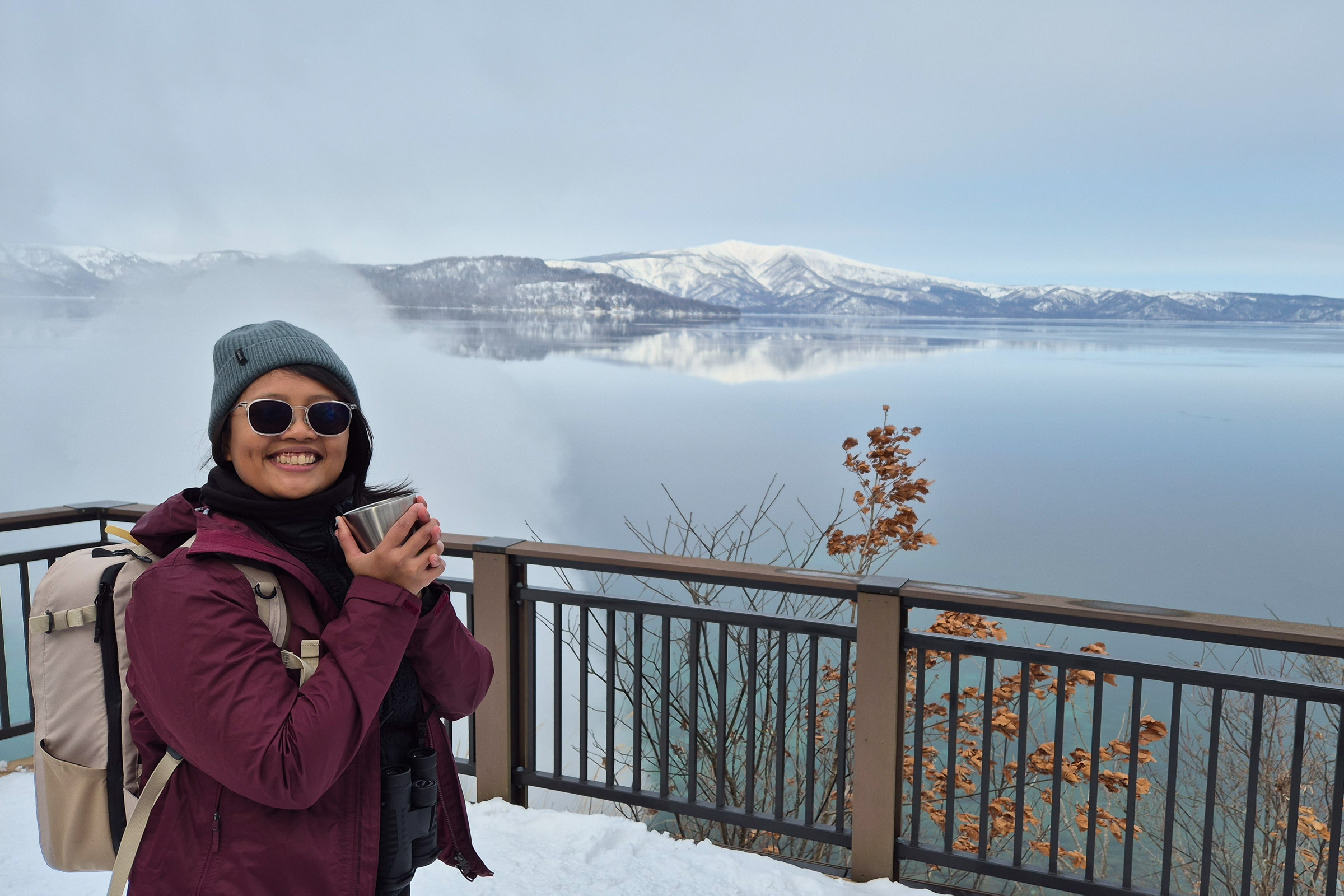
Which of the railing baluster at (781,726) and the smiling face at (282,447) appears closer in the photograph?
the smiling face at (282,447)

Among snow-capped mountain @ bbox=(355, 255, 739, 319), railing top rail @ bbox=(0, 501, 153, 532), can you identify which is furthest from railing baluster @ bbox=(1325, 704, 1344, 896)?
snow-capped mountain @ bbox=(355, 255, 739, 319)

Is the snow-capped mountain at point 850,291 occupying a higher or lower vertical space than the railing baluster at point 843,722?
higher

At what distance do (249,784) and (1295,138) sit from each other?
66.2 ft

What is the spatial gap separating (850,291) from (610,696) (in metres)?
17.8

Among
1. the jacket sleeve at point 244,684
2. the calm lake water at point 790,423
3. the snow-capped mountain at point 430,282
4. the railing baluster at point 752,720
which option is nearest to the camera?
the jacket sleeve at point 244,684

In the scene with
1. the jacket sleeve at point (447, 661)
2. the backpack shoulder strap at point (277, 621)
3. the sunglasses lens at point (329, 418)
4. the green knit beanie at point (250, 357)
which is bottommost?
the jacket sleeve at point (447, 661)

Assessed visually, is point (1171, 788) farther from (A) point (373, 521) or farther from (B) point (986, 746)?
(A) point (373, 521)

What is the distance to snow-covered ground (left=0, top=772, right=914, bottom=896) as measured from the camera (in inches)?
93.0

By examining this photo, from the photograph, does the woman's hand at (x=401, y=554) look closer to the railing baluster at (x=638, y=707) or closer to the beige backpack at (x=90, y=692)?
the beige backpack at (x=90, y=692)

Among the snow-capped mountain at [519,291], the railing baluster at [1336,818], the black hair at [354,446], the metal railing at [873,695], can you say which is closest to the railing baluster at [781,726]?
the metal railing at [873,695]

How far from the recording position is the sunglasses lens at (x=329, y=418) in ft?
3.60

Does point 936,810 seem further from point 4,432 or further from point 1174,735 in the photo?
point 4,432

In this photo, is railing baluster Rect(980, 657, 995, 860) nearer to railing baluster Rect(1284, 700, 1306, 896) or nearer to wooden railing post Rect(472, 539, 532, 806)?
railing baluster Rect(1284, 700, 1306, 896)

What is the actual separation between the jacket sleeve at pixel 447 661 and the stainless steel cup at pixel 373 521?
0.18m
